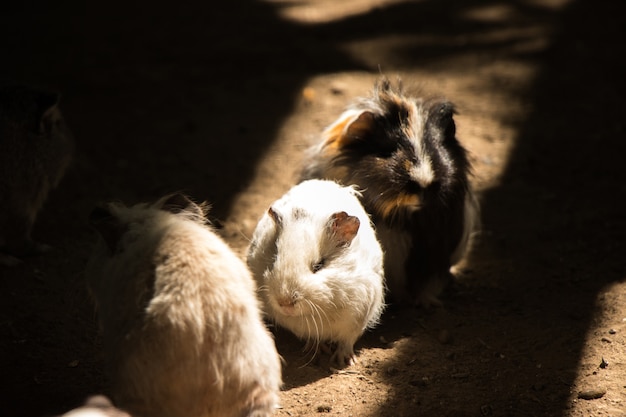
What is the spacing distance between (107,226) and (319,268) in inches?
55.3

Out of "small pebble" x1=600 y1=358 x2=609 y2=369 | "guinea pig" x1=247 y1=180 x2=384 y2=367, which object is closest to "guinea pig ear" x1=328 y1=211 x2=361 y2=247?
"guinea pig" x1=247 y1=180 x2=384 y2=367

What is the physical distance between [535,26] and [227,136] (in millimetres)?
5493

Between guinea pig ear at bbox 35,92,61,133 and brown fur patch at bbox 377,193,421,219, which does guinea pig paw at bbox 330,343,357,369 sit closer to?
brown fur patch at bbox 377,193,421,219

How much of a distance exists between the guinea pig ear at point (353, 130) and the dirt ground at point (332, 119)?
1.17 meters

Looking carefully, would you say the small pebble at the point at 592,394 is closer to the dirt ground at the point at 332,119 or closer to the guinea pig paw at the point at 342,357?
the dirt ground at the point at 332,119

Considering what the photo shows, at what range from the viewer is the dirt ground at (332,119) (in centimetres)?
445

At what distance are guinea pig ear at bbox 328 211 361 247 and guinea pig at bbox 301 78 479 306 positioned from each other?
26.3 inches

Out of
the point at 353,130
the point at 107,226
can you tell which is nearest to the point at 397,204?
the point at 353,130

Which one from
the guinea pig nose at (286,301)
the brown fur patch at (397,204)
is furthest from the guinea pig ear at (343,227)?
the brown fur patch at (397,204)

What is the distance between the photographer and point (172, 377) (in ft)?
10.9

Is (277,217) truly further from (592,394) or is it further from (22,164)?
(22,164)

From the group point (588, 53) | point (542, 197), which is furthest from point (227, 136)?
point (588, 53)

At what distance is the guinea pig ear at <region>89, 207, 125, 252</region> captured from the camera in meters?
3.54

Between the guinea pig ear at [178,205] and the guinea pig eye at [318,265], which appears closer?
the guinea pig ear at [178,205]
